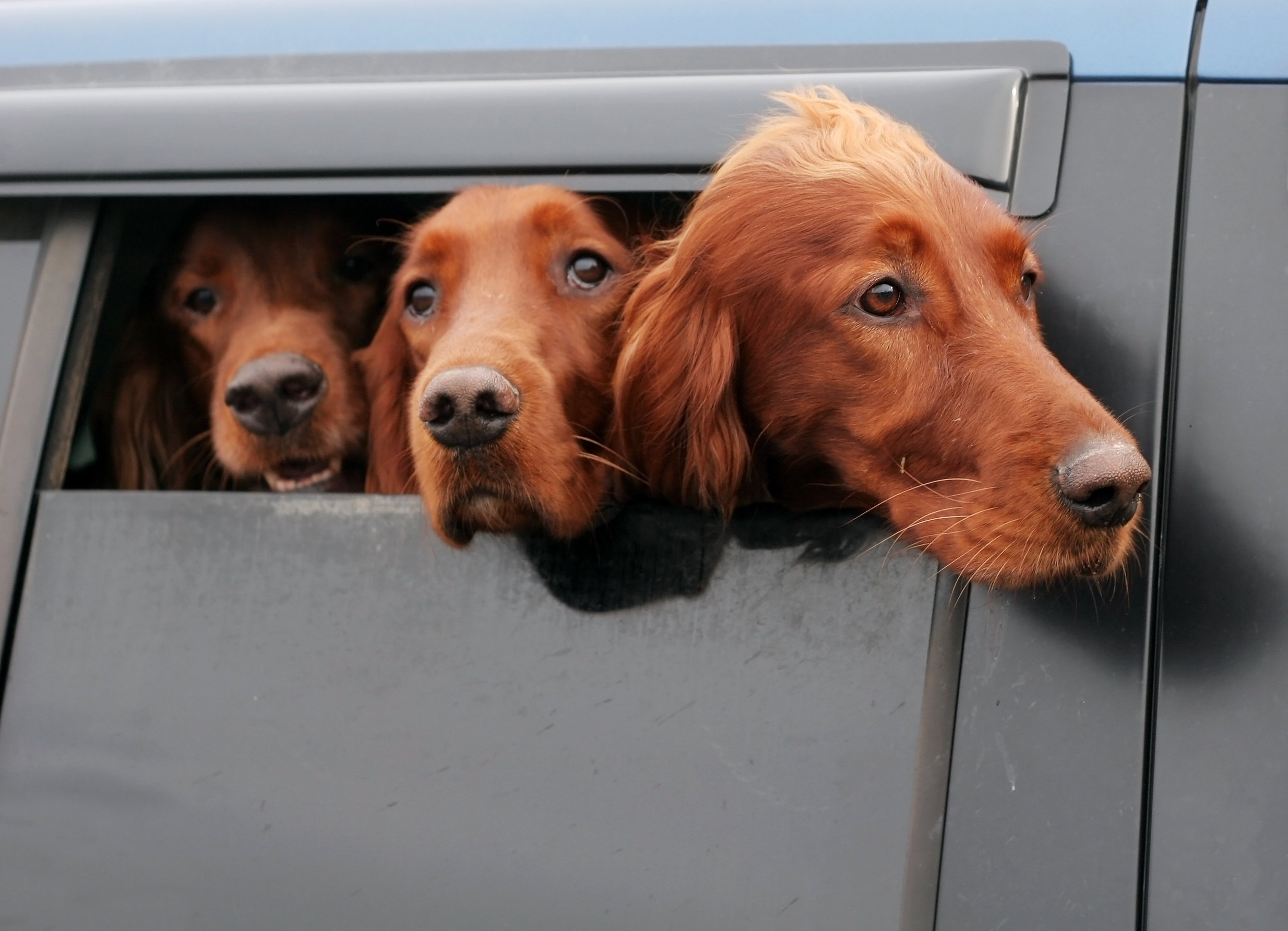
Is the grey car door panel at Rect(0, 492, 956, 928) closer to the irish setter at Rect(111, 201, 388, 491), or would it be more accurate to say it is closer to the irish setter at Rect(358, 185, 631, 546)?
the irish setter at Rect(358, 185, 631, 546)

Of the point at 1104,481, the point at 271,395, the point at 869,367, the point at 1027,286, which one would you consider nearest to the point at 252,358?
the point at 271,395

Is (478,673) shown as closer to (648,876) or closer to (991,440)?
(648,876)

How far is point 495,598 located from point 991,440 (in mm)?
728

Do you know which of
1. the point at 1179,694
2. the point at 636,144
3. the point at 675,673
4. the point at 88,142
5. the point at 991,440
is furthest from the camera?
the point at 88,142

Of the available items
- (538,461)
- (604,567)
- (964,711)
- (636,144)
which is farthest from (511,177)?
(964,711)

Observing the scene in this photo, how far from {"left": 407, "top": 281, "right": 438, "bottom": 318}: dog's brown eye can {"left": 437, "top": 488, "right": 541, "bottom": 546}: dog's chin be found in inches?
27.0

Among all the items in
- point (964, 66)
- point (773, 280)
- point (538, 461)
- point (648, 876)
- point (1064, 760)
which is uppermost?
point (964, 66)

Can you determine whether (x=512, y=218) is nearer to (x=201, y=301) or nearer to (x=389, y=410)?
(x=389, y=410)

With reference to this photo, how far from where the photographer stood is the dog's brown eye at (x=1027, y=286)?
1.97 m

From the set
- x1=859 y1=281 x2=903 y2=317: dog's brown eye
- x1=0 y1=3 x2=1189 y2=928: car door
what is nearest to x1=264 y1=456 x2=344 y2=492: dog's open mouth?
x1=0 y1=3 x2=1189 y2=928: car door

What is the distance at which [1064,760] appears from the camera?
1.54 metres

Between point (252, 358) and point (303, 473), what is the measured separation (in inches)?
10.9

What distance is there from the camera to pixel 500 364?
2.09 metres

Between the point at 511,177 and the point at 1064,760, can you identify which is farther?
the point at 511,177
